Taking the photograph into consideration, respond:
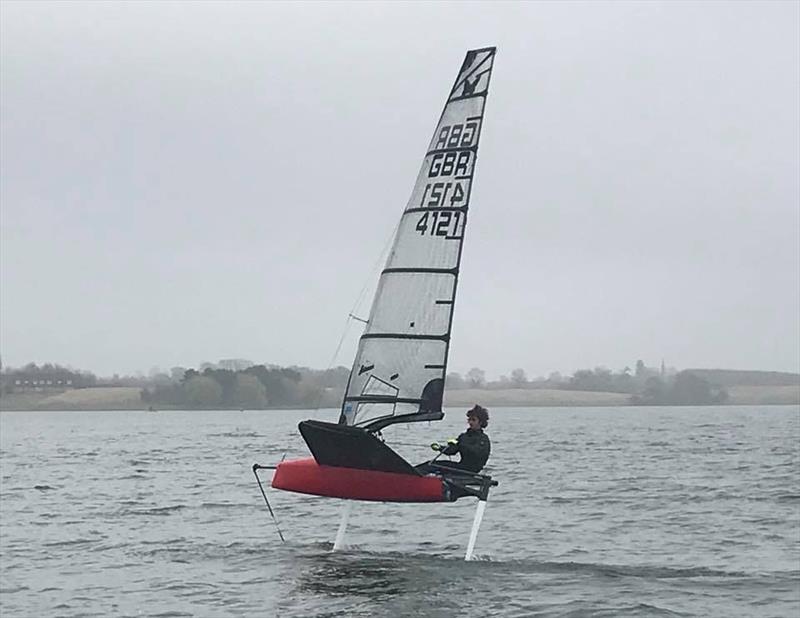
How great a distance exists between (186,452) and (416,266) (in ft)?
128

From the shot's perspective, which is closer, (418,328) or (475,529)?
(475,529)

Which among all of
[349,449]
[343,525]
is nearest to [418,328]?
[349,449]

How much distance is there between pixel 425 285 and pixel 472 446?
249 centimetres

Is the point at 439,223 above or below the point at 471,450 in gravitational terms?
above

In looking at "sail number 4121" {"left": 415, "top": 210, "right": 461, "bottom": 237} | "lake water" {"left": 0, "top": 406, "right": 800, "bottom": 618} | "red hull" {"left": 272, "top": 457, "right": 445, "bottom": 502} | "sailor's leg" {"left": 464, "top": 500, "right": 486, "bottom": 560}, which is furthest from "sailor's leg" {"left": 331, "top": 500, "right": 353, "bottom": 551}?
"sail number 4121" {"left": 415, "top": 210, "right": 461, "bottom": 237}

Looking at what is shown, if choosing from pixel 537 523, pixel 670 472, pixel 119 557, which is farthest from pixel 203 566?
pixel 670 472

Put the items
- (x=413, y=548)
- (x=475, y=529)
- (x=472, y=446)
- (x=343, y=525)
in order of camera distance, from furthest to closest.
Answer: (x=413, y=548) → (x=343, y=525) → (x=475, y=529) → (x=472, y=446)

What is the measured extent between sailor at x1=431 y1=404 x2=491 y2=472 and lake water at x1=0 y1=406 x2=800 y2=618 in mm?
1493

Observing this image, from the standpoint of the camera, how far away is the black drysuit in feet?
56.9

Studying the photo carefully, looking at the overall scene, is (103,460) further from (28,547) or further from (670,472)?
(28,547)

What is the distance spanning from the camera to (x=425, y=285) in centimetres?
1802

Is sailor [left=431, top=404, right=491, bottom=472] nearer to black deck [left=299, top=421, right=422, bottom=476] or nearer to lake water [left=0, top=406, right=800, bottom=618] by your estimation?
black deck [left=299, top=421, right=422, bottom=476]

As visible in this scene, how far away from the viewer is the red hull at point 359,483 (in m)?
16.9

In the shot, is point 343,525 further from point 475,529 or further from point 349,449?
point 349,449
